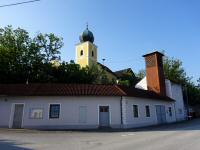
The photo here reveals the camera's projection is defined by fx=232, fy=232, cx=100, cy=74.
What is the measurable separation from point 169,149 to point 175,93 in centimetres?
3053

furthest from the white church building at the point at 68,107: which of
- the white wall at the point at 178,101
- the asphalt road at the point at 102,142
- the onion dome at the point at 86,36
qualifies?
the onion dome at the point at 86,36

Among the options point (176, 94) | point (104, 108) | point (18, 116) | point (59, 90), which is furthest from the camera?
point (176, 94)

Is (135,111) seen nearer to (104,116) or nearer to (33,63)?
(104,116)

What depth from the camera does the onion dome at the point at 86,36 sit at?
52.3 m

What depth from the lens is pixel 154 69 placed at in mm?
37312

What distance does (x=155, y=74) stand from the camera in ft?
121

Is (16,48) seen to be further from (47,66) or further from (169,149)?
(169,149)

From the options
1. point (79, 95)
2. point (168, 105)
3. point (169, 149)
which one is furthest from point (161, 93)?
point (169, 149)

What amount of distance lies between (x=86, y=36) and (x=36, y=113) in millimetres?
31975

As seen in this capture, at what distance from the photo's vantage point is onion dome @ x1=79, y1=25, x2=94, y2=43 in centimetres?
5231

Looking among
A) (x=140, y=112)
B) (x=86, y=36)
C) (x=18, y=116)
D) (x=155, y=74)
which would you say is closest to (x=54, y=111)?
(x=18, y=116)

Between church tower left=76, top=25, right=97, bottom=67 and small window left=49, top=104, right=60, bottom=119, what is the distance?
28195 millimetres

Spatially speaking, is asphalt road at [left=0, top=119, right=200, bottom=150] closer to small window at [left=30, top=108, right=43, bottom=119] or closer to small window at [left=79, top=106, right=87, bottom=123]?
small window at [left=30, top=108, right=43, bottom=119]

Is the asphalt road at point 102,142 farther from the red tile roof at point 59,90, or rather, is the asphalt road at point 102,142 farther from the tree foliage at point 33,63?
the tree foliage at point 33,63
